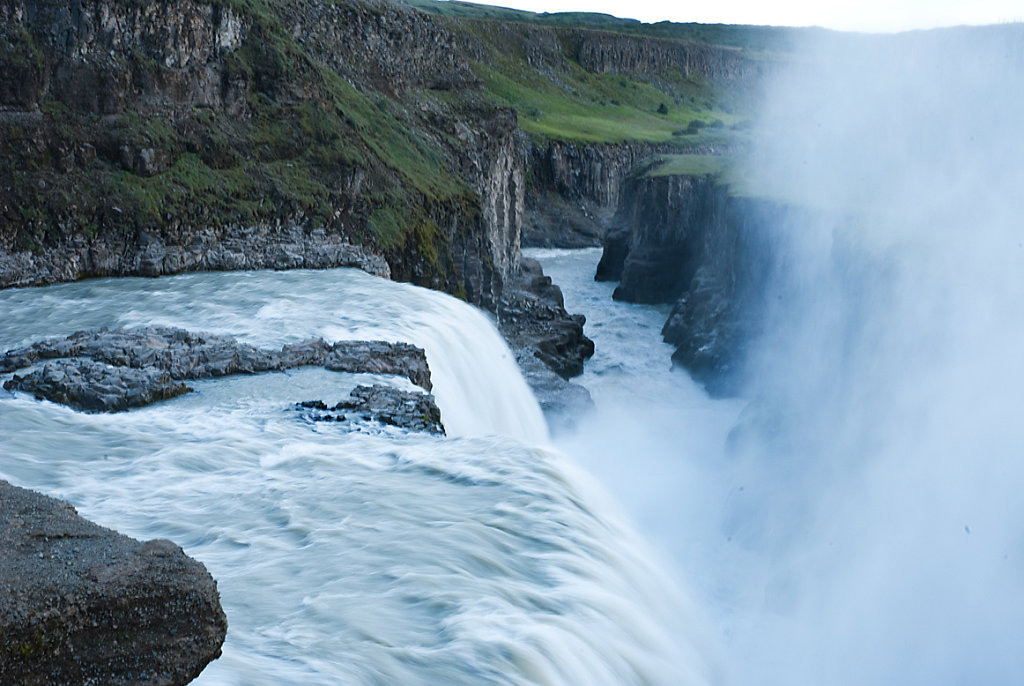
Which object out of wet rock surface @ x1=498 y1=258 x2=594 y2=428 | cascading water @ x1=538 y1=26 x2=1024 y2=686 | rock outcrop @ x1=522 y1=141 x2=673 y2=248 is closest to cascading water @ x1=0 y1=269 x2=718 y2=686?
cascading water @ x1=538 y1=26 x2=1024 y2=686

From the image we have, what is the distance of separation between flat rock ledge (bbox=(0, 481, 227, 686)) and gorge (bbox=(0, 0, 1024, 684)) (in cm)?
6

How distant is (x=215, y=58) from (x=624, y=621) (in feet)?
61.8

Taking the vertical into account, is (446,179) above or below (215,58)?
below

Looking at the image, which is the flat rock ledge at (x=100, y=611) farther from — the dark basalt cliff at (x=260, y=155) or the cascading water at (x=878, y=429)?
the cascading water at (x=878, y=429)

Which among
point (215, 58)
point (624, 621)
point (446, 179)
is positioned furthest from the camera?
point (446, 179)

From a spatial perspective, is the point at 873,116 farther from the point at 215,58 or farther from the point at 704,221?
the point at 215,58

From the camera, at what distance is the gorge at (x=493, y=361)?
8523mm

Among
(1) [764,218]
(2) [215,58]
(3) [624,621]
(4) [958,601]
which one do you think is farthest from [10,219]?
(1) [764,218]

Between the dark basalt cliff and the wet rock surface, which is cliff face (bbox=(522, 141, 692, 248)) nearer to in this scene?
the dark basalt cliff

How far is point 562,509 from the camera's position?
9922mm

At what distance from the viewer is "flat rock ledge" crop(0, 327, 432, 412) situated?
462 inches

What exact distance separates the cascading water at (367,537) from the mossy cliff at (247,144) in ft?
26.4

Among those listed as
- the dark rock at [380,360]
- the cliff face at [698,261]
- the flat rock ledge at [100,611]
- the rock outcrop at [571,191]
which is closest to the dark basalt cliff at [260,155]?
the flat rock ledge at [100,611]

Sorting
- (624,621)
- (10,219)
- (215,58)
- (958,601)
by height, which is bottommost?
(958,601)
